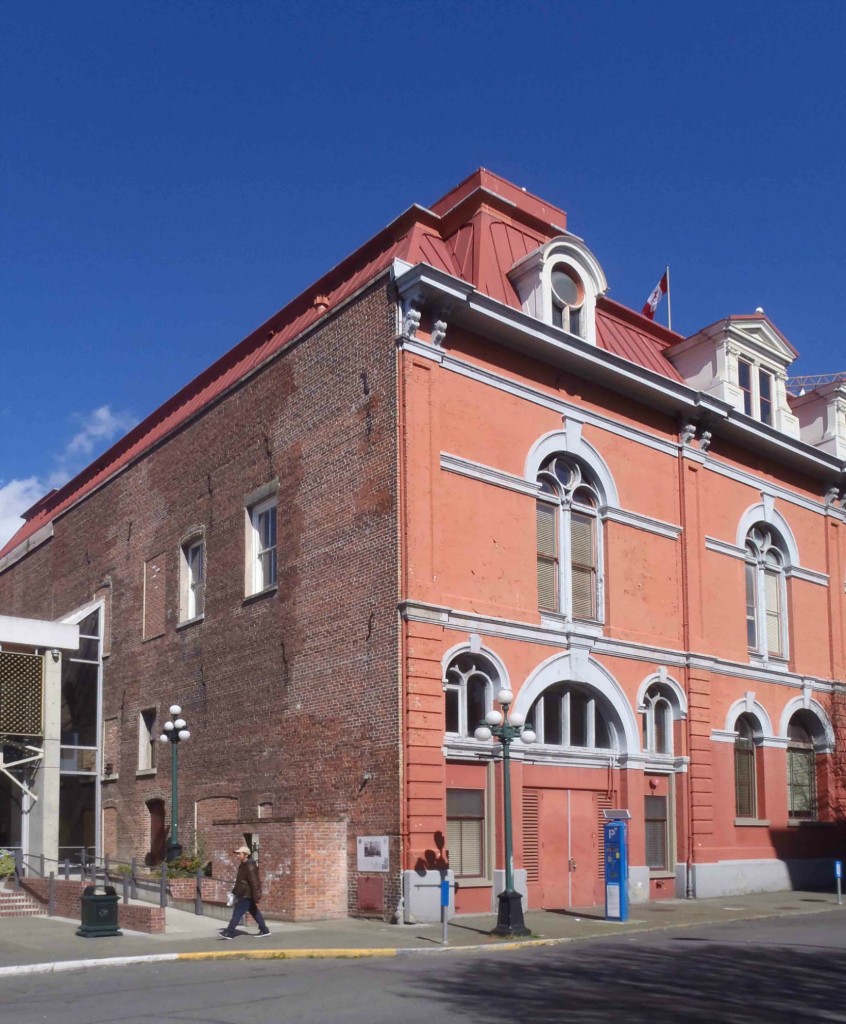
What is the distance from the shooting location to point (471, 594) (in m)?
24.7

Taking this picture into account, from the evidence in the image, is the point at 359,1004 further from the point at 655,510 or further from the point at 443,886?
the point at 655,510

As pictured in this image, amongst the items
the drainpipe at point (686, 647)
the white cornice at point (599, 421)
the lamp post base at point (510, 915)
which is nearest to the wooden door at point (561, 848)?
the drainpipe at point (686, 647)

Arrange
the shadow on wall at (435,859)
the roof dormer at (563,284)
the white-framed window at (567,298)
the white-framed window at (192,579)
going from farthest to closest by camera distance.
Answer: the white-framed window at (192,579) → the white-framed window at (567,298) → the roof dormer at (563,284) → the shadow on wall at (435,859)

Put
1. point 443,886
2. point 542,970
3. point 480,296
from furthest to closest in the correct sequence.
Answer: point 480,296
point 443,886
point 542,970

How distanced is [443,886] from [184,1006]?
7099 millimetres

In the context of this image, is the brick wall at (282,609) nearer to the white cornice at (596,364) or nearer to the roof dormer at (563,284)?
the white cornice at (596,364)

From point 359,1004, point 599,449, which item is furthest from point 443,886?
point 599,449

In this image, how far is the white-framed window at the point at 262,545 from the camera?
94.7ft

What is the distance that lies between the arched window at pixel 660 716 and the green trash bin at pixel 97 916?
42.6 ft

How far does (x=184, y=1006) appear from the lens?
44.2 feet

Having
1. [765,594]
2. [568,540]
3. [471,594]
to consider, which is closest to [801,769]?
[765,594]

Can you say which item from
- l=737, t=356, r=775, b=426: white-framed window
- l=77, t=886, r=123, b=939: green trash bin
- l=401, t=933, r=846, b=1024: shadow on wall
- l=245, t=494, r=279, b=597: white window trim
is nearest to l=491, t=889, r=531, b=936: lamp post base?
l=401, t=933, r=846, b=1024: shadow on wall

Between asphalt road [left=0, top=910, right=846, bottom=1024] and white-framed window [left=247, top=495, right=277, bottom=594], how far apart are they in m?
12.1

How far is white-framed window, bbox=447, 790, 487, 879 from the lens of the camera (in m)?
23.7
